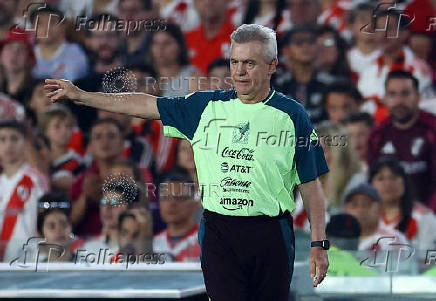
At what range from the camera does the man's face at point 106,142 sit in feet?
23.4

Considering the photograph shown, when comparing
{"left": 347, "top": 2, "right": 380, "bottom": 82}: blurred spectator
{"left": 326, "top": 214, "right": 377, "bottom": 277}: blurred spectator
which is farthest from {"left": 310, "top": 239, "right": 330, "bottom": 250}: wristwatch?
{"left": 347, "top": 2, "right": 380, "bottom": 82}: blurred spectator

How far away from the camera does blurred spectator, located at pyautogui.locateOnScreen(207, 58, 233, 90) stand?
23.6 feet

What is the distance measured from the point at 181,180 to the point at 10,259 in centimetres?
148

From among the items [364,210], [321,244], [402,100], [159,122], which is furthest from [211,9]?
[321,244]

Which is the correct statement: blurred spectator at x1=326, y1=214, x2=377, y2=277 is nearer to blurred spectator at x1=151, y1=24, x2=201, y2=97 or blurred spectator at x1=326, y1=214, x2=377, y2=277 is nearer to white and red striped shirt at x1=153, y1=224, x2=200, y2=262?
white and red striped shirt at x1=153, y1=224, x2=200, y2=262

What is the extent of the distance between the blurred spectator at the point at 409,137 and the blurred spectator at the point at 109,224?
6.72 ft

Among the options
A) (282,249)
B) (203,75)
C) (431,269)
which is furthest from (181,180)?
(282,249)

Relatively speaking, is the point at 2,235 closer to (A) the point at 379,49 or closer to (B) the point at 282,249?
(A) the point at 379,49

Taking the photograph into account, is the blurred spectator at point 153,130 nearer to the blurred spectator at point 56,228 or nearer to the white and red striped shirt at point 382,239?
the blurred spectator at point 56,228

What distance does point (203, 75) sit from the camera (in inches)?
287

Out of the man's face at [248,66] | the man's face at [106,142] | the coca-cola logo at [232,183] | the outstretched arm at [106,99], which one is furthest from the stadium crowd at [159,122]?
the man's face at [248,66]

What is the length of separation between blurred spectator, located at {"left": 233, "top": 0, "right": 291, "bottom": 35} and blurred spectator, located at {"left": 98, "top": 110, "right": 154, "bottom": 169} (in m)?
1.36

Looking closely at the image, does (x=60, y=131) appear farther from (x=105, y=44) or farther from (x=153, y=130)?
(x=105, y=44)

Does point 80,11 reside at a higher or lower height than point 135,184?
higher
